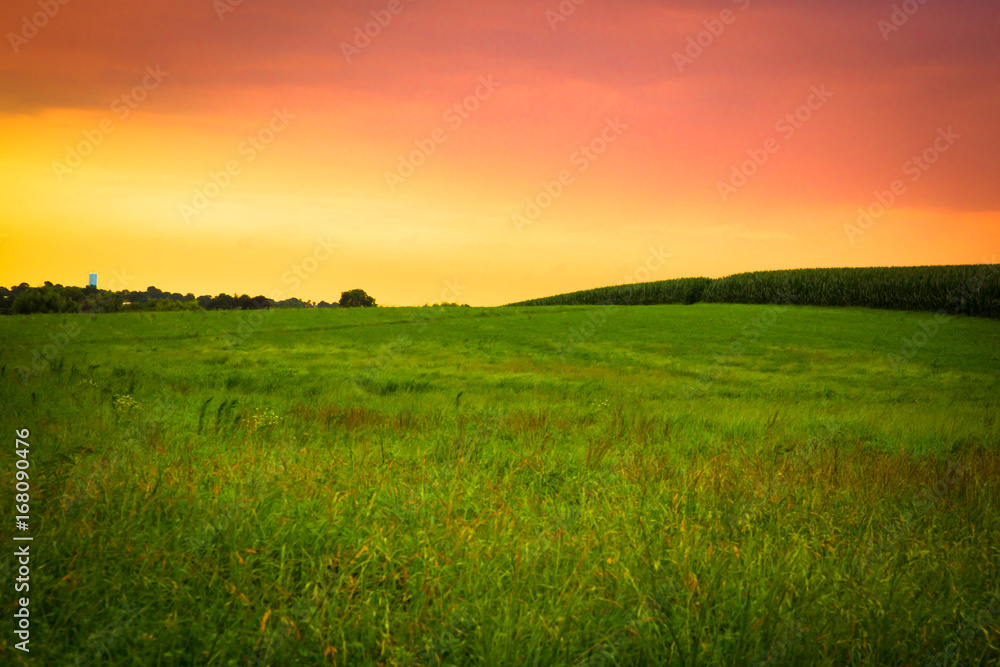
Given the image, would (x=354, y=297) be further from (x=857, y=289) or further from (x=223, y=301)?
(x=857, y=289)

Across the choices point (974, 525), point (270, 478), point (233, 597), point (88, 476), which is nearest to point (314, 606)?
point (233, 597)

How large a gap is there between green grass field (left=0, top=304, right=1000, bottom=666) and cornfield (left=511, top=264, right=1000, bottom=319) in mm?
52439

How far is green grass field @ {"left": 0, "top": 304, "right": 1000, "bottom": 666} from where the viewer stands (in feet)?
12.7

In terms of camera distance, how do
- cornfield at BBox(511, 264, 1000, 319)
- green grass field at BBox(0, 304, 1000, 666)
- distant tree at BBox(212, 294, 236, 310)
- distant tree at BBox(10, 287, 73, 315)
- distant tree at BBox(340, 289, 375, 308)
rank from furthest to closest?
distant tree at BBox(10, 287, 73, 315)
distant tree at BBox(212, 294, 236, 310)
distant tree at BBox(340, 289, 375, 308)
cornfield at BBox(511, 264, 1000, 319)
green grass field at BBox(0, 304, 1000, 666)

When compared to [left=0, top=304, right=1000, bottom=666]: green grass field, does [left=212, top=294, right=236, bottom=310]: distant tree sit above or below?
above

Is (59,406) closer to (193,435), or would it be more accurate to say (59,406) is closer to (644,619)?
(193,435)

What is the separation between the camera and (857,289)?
62.1 meters

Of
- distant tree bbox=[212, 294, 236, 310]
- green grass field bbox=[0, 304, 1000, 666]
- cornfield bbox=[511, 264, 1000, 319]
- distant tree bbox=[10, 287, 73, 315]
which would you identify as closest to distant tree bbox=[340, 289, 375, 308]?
distant tree bbox=[212, 294, 236, 310]

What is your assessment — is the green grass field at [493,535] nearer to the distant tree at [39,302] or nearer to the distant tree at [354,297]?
the distant tree at [354,297]

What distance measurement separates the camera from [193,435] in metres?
8.48

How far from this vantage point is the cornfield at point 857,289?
52.8 meters

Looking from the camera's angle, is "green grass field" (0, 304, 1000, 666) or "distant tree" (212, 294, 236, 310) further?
"distant tree" (212, 294, 236, 310)

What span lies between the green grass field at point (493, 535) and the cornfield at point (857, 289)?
52.4m

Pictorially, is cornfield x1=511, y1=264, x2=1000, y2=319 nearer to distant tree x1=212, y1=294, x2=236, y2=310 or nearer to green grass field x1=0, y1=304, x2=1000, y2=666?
green grass field x1=0, y1=304, x2=1000, y2=666
